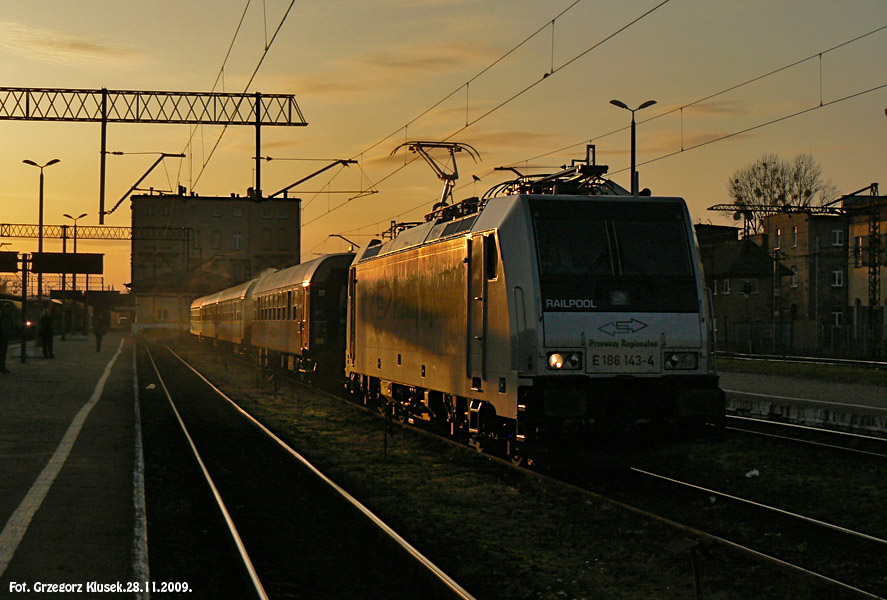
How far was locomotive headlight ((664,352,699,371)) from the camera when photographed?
436 inches

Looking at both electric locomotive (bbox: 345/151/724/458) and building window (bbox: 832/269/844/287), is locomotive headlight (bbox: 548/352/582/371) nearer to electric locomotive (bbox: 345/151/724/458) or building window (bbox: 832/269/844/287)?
electric locomotive (bbox: 345/151/724/458)

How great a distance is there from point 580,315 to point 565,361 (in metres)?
0.53

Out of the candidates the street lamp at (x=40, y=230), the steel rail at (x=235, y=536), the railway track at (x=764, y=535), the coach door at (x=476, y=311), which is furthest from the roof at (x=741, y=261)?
the railway track at (x=764, y=535)

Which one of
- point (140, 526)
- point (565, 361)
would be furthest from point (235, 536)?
point (565, 361)

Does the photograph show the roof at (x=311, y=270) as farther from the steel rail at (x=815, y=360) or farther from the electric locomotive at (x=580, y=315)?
the steel rail at (x=815, y=360)

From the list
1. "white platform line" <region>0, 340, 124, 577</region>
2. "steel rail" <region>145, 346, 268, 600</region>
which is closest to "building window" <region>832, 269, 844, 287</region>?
"white platform line" <region>0, 340, 124, 577</region>

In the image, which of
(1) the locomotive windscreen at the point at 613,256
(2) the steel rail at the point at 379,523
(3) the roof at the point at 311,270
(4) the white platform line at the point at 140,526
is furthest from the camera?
(3) the roof at the point at 311,270

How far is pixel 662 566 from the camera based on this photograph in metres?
7.84

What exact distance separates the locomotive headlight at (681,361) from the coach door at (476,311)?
2.09 metres

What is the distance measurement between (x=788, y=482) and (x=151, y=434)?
10.2 meters

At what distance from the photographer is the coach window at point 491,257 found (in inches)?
450

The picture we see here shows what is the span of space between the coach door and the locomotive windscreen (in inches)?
39.5

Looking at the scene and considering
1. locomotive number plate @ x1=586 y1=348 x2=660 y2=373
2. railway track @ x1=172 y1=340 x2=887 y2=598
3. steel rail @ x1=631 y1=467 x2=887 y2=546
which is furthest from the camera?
locomotive number plate @ x1=586 y1=348 x2=660 y2=373

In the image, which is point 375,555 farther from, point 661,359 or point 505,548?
point 661,359
